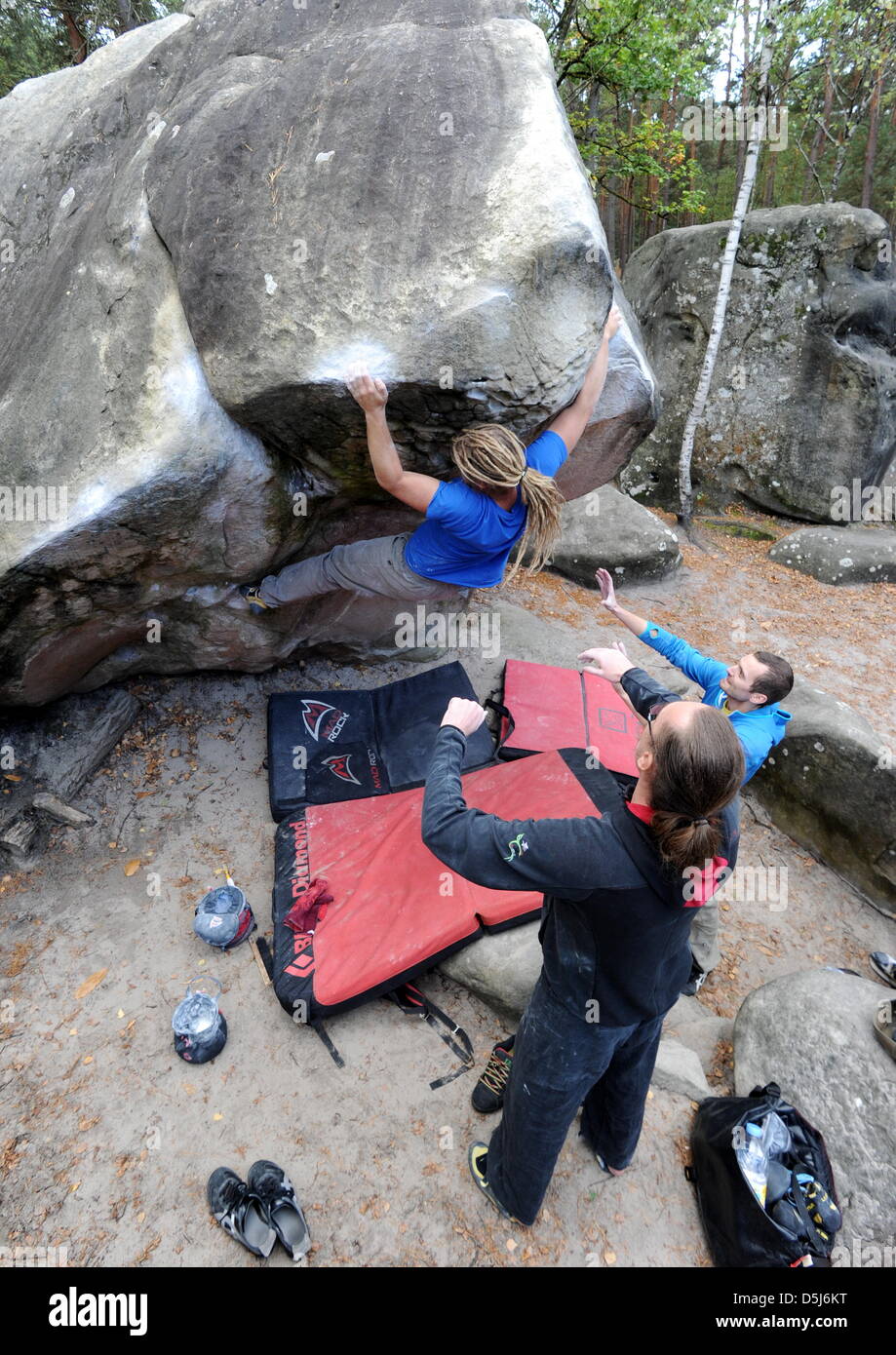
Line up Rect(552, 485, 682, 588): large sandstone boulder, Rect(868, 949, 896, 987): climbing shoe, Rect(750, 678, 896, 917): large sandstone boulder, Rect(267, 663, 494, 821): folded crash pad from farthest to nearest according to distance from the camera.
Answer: Rect(552, 485, 682, 588): large sandstone boulder < Rect(267, 663, 494, 821): folded crash pad < Rect(750, 678, 896, 917): large sandstone boulder < Rect(868, 949, 896, 987): climbing shoe

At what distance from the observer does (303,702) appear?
530 cm

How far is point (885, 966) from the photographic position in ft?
13.1

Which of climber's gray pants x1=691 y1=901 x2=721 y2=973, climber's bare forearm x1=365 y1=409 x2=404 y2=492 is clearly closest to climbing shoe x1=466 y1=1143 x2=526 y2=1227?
climber's gray pants x1=691 y1=901 x2=721 y2=973

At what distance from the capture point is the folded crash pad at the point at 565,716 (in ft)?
17.0

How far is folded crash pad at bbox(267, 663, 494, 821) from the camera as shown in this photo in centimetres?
484

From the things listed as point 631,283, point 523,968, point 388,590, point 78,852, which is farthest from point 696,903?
point 631,283

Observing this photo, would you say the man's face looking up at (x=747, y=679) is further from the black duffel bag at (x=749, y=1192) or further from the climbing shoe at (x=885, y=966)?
the climbing shoe at (x=885, y=966)

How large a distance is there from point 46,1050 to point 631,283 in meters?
13.4

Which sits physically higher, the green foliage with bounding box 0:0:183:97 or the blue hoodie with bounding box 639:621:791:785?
the green foliage with bounding box 0:0:183:97

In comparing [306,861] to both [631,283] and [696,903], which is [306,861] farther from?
[631,283]

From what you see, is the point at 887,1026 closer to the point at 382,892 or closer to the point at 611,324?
the point at 382,892

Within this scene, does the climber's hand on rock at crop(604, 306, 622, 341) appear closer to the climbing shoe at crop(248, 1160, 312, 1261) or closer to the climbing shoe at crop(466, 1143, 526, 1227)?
the climbing shoe at crop(466, 1143, 526, 1227)

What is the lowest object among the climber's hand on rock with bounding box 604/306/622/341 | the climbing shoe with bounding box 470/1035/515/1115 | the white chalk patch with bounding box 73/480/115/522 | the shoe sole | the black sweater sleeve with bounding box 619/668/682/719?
the shoe sole

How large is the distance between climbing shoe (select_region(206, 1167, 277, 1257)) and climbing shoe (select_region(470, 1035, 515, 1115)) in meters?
0.99
